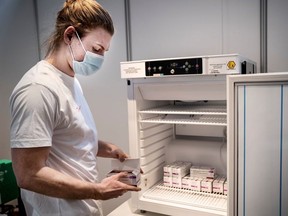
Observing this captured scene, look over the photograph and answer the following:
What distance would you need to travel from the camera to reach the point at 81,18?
3.24 ft

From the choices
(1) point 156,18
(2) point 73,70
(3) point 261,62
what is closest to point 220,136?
(3) point 261,62

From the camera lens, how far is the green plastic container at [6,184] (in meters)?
2.05

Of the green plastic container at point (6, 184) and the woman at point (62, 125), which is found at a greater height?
the woman at point (62, 125)

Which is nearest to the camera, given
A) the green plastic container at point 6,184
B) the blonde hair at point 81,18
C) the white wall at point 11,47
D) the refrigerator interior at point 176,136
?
the blonde hair at point 81,18

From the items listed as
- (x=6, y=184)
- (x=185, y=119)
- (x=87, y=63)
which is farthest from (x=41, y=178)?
(x=6, y=184)

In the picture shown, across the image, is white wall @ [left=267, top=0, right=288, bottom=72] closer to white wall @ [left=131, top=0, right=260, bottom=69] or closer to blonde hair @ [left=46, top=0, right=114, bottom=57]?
white wall @ [left=131, top=0, right=260, bottom=69]

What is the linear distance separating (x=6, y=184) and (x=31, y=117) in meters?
1.52

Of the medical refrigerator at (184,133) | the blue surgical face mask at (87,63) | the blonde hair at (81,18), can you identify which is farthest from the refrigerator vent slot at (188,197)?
the blonde hair at (81,18)

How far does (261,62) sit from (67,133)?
134 centimetres

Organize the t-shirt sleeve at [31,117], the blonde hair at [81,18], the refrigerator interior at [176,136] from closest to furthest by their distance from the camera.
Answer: the t-shirt sleeve at [31,117]
the blonde hair at [81,18]
the refrigerator interior at [176,136]

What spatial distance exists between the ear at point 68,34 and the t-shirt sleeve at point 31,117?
0.23 meters

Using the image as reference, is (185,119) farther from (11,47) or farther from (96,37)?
(11,47)

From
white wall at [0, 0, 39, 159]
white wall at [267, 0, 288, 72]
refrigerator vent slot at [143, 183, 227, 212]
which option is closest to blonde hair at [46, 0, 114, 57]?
refrigerator vent slot at [143, 183, 227, 212]

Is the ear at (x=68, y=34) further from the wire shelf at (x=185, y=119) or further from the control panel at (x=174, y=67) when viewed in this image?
the wire shelf at (x=185, y=119)
